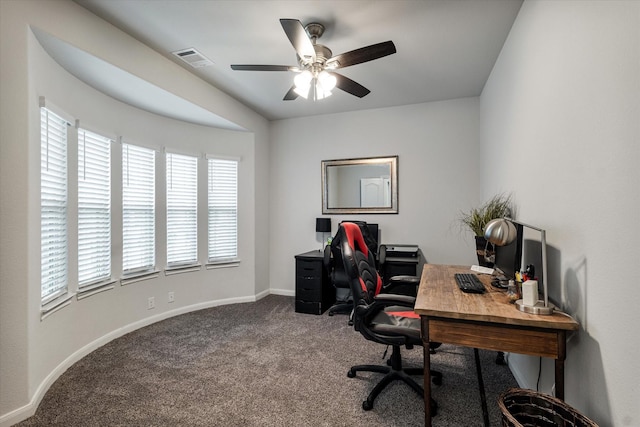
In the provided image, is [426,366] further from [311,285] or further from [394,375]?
[311,285]

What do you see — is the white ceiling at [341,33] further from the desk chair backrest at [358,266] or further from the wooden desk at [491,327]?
the wooden desk at [491,327]

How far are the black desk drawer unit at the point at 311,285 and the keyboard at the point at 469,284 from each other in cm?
202

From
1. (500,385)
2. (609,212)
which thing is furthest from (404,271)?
(609,212)

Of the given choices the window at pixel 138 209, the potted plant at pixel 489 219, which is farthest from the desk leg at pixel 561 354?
the window at pixel 138 209

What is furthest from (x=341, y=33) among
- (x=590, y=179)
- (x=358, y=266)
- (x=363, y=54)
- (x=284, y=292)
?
(x=284, y=292)

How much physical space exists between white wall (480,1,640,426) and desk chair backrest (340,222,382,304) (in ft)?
3.44

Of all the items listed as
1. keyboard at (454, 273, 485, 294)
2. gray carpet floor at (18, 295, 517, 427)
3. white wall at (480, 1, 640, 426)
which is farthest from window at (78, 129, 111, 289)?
white wall at (480, 1, 640, 426)

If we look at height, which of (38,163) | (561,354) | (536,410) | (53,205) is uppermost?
(38,163)

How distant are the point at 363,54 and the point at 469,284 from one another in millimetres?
1691

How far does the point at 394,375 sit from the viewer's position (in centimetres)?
218

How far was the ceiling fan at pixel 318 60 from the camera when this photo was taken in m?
2.12

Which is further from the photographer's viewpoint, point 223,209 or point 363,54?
point 223,209

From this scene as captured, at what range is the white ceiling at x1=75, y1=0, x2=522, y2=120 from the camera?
87.7 inches

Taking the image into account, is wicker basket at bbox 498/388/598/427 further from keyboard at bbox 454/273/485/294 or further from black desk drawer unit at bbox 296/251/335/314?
black desk drawer unit at bbox 296/251/335/314
